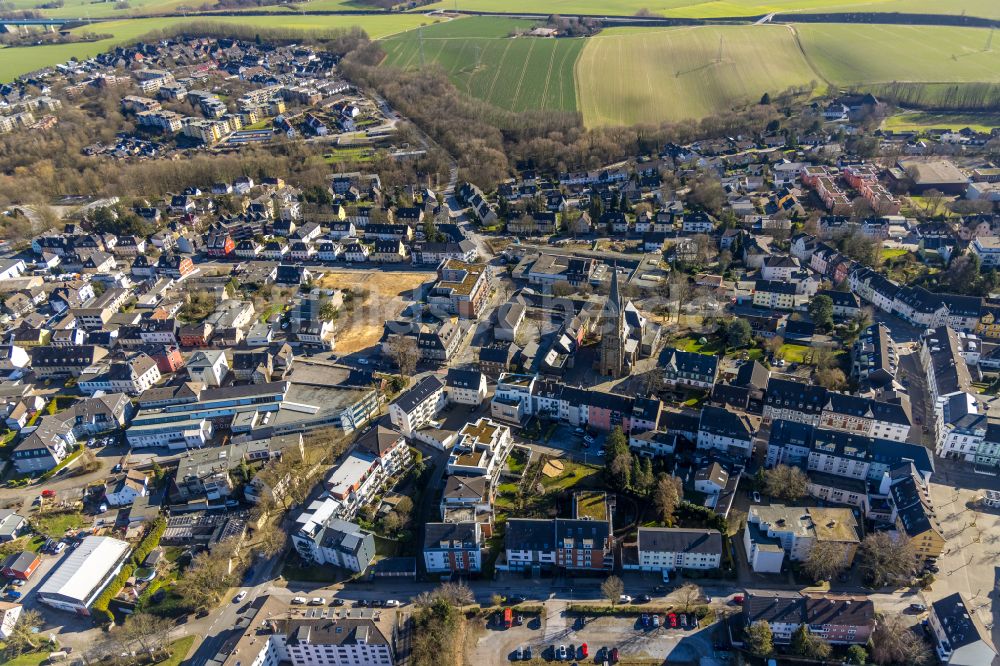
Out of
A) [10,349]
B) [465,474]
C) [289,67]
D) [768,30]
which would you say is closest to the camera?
[465,474]

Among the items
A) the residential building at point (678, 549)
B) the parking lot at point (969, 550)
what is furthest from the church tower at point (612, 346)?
the parking lot at point (969, 550)

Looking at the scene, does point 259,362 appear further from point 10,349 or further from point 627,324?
point 627,324

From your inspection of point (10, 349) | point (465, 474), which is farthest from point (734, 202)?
point (10, 349)

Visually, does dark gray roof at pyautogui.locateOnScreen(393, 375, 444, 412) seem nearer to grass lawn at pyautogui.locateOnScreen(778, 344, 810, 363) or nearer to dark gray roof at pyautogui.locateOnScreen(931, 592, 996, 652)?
grass lawn at pyautogui.locateOnScreen(778, 344, 810, 363)

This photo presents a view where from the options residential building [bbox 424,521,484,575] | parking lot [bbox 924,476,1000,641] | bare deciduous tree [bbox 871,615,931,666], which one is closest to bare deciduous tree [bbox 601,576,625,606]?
residential building [bbox 424,521,484,575]

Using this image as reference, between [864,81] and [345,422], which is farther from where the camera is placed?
[864,81]

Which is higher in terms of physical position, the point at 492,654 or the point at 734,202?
the point at 734,202

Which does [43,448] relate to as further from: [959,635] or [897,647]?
[959,635]
